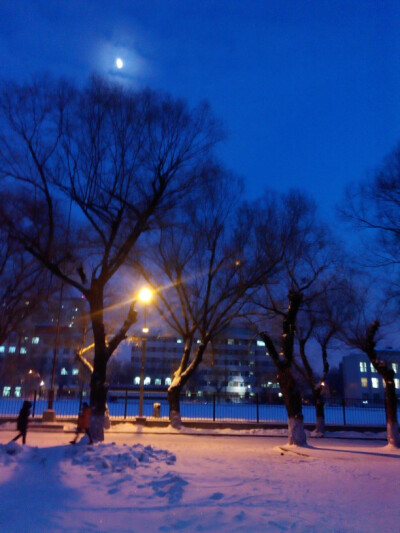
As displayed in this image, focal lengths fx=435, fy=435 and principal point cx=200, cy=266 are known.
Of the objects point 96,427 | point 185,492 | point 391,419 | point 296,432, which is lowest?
point 185,492

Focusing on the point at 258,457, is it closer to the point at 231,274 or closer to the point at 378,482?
the point at 378,482

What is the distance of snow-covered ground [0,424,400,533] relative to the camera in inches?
256

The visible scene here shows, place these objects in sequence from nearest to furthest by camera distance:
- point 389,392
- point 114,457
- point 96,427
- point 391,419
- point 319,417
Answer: point 114,457 → point 96,427 → point 391,419 → point 389,392 → point 319,417

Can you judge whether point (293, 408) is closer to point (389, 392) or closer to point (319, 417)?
point (389, 392)

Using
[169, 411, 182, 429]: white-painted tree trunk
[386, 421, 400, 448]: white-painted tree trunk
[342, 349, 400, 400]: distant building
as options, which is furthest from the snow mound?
[342, 349, 400, 400]: distant building

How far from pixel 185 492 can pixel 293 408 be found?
9388mm

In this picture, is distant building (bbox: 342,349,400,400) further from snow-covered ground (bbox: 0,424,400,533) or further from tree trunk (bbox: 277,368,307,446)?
snow-covered ground (bbox: 0,424,400,533)

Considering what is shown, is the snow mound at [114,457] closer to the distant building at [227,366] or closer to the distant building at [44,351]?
the distant building at [44,351]

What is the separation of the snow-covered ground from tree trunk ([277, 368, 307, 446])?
3.21 m

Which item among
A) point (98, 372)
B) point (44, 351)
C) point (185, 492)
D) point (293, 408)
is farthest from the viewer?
point (44, 351)

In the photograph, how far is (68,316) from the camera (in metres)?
40.6

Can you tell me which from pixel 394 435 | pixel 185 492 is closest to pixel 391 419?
pixel 394 435

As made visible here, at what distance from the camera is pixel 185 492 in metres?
8.28

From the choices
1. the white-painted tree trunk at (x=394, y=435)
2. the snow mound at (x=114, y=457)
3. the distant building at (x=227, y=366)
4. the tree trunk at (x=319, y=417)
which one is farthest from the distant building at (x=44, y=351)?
the white-painted tree trunk at (x=394, y=435)
